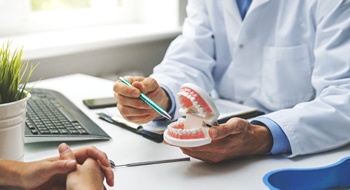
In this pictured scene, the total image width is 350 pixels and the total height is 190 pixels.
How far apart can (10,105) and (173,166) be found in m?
0.32

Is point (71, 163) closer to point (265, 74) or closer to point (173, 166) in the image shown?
point (173, 166)

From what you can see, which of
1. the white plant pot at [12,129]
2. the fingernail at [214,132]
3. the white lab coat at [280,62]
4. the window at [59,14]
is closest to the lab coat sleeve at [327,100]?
the white lab coat at [280,62]

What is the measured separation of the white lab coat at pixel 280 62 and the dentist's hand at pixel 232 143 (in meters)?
0.06

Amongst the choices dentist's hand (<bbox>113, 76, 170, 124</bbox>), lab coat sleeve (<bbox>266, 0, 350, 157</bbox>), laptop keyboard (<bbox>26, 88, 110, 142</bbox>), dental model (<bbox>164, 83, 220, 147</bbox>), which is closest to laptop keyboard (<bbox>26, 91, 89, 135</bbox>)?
laptop keyboard (<bbox>26, 88, 110, 142</bbox>)

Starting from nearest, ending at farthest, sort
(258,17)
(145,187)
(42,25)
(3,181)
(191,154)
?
(3,181), (145,187), (191,154), (258,17), (42,25)

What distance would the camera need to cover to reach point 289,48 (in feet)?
4.40

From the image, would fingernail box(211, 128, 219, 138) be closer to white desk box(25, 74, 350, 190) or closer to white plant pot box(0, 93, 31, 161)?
white desk box(25, 74, 350, 190)

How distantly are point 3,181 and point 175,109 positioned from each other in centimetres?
59

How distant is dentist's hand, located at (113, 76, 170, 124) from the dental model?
0.69ft

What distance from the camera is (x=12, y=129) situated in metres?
0.85

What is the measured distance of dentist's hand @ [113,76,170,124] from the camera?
1104 millimetres

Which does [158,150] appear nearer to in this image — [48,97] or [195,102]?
[195,102]

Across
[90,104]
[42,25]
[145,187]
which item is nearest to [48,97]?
[90,104]

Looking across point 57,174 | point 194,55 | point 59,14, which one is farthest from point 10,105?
point 59,14
